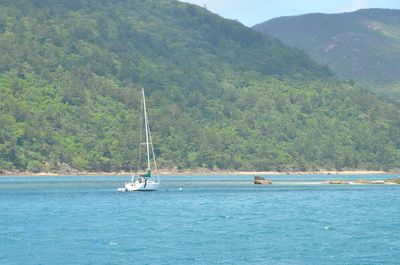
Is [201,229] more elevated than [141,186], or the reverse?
[201,229]

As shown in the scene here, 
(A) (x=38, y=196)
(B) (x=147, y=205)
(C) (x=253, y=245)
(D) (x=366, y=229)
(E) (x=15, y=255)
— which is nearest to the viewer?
(E) (x=15, y=255)

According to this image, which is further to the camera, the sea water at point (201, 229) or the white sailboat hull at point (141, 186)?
the white sailboat hull at point (141, 186)

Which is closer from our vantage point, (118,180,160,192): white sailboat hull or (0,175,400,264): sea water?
(0,175,400,264): sea water

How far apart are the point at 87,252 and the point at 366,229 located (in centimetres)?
3114

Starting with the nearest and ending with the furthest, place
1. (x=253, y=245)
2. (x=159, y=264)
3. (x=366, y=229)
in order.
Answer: (x=159, y=264) < (x=253, y=245) < (x=366, y=229)

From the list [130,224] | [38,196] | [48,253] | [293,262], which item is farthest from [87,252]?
[38,196]

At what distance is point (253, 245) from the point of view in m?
86.3

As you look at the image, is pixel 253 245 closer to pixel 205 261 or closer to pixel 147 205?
pixel 205 261

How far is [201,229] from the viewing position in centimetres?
10044

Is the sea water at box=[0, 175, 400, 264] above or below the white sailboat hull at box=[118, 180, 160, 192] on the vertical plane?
above

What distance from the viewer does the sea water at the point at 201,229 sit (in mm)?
80000

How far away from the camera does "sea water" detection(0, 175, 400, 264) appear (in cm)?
8000

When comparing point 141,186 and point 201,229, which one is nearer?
point 201,229

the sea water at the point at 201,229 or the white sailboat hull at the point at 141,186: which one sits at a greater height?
the sea water at the point at 201,229
